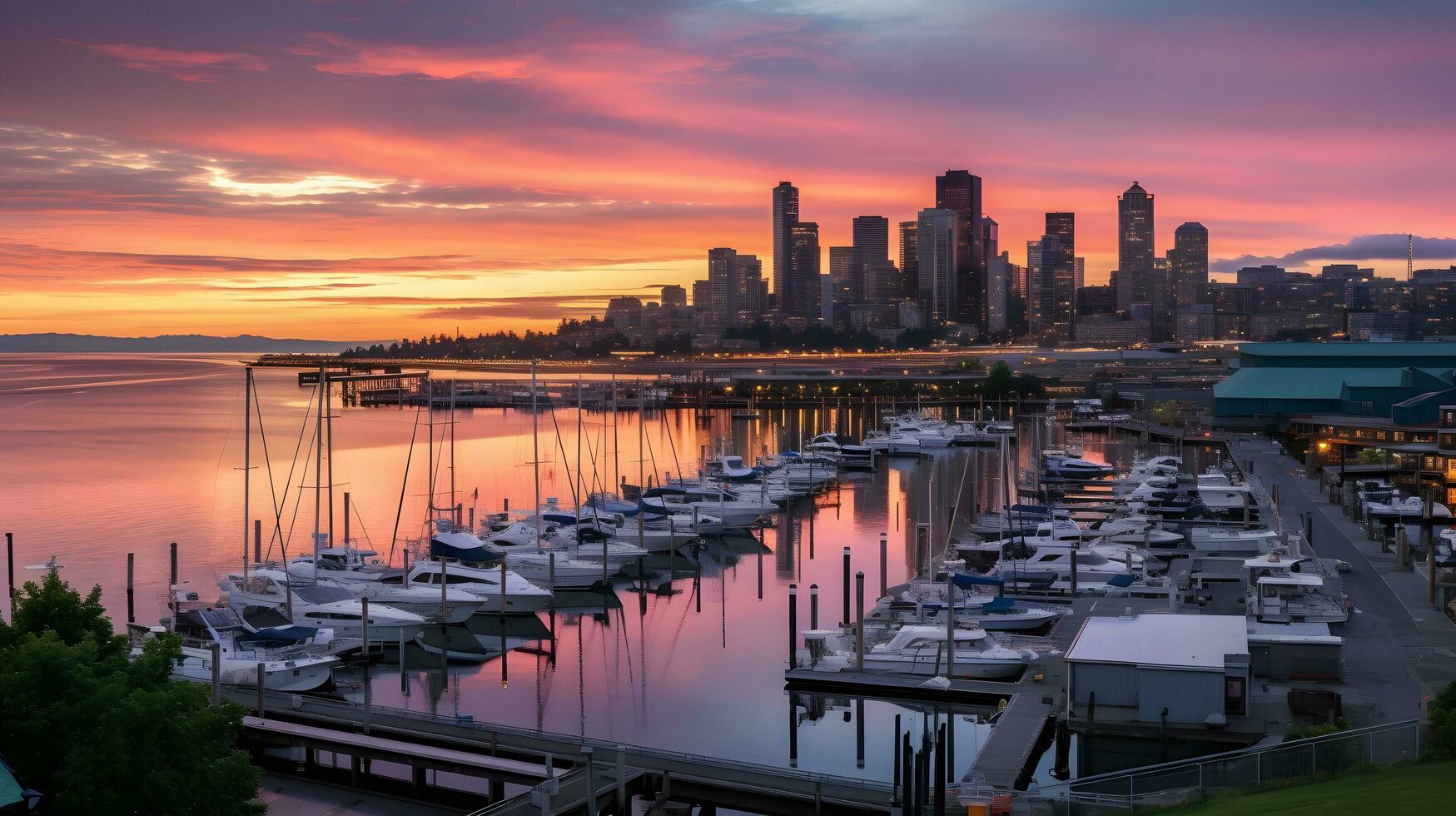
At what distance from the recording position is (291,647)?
2869 centimetres

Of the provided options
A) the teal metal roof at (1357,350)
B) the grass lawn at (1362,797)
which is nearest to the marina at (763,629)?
the grass lawn at (1362,797)

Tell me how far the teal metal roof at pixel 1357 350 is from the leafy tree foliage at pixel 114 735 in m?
90.2

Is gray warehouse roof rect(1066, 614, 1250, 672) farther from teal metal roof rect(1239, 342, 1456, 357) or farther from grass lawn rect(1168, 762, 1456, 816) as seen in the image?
teal metal roof rect(1239, 342, 1456, 357)

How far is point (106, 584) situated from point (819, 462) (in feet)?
130

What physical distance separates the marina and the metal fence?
22.5 inches

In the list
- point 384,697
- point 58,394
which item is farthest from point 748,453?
point 58,394

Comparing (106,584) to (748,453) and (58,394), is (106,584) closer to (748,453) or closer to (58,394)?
(748,453)

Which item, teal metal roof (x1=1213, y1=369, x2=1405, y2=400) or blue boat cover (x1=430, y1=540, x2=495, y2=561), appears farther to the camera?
teal metal roof (x1=1213, y1=369, x2=1405, y2=400)

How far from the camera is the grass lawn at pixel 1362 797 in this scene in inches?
531

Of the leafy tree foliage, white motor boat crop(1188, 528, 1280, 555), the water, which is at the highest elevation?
the leafy tree foliage

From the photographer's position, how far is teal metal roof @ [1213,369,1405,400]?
8662 centimetres

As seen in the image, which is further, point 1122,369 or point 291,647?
point 1122,369

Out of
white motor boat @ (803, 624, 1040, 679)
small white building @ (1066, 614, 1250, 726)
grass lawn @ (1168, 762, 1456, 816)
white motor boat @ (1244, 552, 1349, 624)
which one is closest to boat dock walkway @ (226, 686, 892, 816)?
small white building @ (1066, 614, 1250, 726)

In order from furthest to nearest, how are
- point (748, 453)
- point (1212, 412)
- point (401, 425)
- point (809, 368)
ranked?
point (809, 368) → point (401, 425) → point (1212, 412) → point (748, 453)
